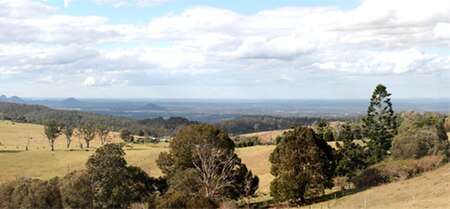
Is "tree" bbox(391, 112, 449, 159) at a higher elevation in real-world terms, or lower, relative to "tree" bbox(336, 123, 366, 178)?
higher

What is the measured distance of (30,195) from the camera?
116ft

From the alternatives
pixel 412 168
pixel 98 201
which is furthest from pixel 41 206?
pixel 412 168

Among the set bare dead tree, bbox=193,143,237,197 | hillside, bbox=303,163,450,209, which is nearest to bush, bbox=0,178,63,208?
bare dead tree, bbox=193,143,237,197

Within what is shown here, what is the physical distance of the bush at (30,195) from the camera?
35500mm

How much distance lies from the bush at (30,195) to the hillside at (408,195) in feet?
67.6

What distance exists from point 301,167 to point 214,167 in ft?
27.7

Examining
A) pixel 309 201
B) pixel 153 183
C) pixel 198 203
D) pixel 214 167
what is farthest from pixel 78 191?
pixel 309 201

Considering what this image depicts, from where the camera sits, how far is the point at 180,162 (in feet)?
160

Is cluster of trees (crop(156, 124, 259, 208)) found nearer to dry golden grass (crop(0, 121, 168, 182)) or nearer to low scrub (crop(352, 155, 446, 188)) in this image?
low scrub (crop(352, 155, 446, 188))

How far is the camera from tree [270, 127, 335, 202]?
44.6 m

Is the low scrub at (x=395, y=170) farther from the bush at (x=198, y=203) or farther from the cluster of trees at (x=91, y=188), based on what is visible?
the bush at (x=198, y=203)

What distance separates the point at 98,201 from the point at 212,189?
1015 centimetres

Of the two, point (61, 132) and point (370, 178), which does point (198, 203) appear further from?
point (61, 132)

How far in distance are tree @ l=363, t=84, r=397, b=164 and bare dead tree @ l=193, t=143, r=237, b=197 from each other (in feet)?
71.5
